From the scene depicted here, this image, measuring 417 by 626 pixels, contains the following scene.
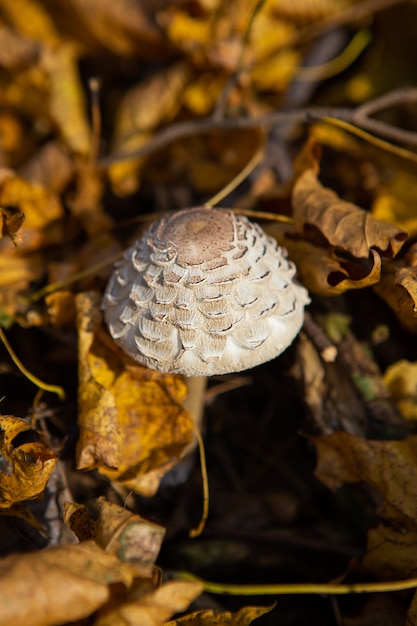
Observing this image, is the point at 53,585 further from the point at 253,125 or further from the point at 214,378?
the point at 253,125

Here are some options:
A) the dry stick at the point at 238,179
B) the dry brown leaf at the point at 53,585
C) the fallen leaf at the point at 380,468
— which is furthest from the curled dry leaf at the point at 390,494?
the dry stick at the point at 238,179

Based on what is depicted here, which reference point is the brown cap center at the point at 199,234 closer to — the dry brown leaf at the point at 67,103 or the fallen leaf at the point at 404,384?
the fallen leaf at the point at 404,384

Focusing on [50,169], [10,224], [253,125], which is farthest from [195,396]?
[50,169]

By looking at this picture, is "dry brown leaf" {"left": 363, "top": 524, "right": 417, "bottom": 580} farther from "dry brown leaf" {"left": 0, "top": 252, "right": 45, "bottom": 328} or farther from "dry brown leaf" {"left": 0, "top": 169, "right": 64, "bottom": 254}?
"dry brown leaf" {"left": 0, "top": 169, "right": 64, "bottom": 254}

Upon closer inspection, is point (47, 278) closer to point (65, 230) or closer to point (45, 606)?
point (65, 230)

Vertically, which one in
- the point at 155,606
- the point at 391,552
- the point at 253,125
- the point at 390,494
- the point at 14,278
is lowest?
the point at 391,552

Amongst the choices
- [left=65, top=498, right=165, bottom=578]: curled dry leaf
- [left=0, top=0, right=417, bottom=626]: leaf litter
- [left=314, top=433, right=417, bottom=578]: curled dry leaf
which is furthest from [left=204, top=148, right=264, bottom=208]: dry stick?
[left=65, top=498, right=165, bottom=578]: curled dry leaf
